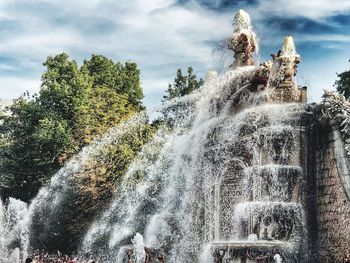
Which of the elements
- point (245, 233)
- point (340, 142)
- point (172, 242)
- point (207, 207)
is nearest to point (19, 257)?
point (172, 242)

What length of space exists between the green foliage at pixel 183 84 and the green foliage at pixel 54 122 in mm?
3127

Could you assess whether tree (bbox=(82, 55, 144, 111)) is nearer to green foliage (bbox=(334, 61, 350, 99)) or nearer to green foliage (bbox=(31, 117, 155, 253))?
green foliage (bbox=(31, 117, 155, 253))

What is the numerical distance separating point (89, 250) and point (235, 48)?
15.6 meters

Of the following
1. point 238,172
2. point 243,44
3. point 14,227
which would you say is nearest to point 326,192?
point 238,172

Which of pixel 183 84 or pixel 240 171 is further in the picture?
pixel 183 84

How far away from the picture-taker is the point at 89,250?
3428 centimetres

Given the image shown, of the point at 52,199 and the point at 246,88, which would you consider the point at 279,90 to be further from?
the point at 52,199

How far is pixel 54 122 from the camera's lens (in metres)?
37.1

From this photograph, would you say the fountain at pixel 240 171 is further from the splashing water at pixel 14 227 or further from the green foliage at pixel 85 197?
the splashing water at pixel 14 227

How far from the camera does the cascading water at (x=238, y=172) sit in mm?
16062

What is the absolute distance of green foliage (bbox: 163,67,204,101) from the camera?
43094mm

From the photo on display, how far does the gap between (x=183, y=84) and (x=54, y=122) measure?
33.0 feet

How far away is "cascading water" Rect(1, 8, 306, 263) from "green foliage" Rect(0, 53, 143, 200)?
1010 cm

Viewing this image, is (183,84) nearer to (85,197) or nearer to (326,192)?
(85,197)
